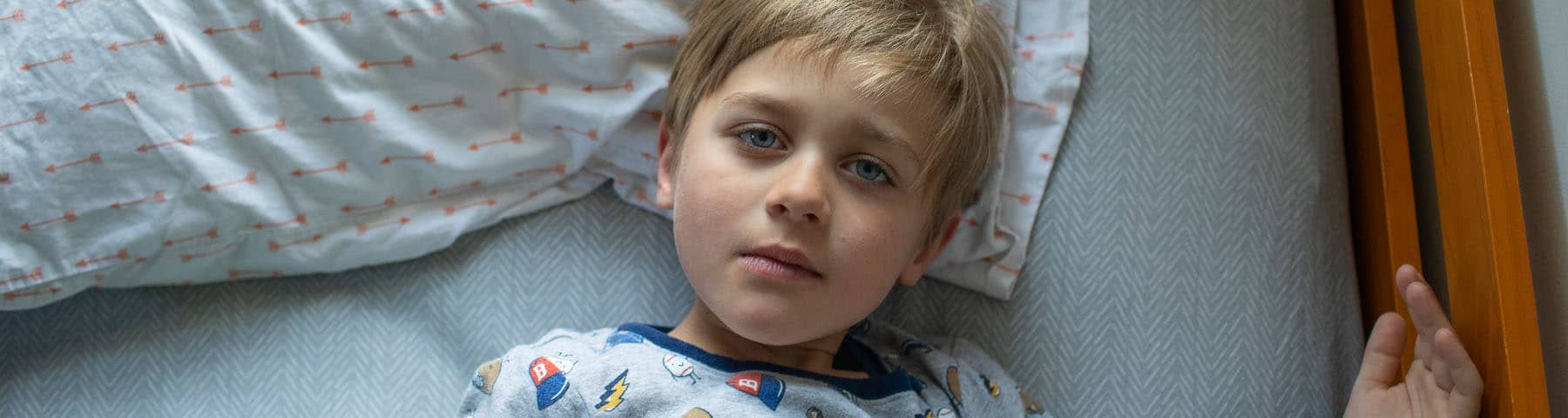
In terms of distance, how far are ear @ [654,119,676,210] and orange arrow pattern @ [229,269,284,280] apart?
0.43m

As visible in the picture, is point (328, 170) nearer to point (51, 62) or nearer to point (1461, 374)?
point (51, 62)

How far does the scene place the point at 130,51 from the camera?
1.09 meters

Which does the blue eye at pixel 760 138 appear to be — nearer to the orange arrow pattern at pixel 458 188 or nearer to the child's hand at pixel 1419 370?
the orange arrow pattern at pixel 458 188

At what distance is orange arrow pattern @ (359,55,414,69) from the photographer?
1146 mm

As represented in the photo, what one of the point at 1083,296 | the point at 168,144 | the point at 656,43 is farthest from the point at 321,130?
the point at 1083,296

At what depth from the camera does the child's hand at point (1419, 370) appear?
0.93 meters

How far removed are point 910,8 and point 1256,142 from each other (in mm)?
455

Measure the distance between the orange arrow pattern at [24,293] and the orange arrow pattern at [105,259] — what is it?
4cm

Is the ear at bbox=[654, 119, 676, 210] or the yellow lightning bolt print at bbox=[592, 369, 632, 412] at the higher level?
the ear at bbox=[654, 119, 676, 210]

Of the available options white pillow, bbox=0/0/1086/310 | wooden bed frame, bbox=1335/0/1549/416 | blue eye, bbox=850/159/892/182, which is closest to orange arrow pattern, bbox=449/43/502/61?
white pillow, bbox=0/0/1086/310

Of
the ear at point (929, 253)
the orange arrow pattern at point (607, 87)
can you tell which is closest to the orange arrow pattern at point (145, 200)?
the orange arrow pattern at point (607, 87)

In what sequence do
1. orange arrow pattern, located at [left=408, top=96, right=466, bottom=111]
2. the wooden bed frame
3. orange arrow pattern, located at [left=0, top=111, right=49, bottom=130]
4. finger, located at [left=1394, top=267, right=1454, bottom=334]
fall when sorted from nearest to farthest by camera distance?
the wooden bed frame → finger, located at [left=1394, top=267, right=1454, bottom=334] → orange arrow pattern, located at [left=0, top=111, right=49, bottom=130] → orange arrow pattern, located at [left=408, top=96, right=466, bottom=111]

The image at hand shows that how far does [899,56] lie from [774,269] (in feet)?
0.74

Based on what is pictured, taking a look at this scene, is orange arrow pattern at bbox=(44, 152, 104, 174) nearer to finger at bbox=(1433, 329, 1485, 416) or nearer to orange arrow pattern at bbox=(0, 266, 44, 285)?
orange arrow pattern at bbox=(0, 266, 44, 285)
